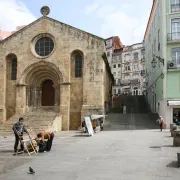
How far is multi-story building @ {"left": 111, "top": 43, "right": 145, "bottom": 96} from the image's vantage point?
221 ft

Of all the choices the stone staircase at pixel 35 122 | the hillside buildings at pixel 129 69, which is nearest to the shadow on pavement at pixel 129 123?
the stone staircase at pixel 35 122

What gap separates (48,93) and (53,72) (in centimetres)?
288

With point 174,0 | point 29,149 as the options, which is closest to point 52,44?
point 174,0

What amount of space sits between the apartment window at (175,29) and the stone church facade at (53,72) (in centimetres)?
645

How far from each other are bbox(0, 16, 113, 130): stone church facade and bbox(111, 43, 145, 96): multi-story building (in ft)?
131

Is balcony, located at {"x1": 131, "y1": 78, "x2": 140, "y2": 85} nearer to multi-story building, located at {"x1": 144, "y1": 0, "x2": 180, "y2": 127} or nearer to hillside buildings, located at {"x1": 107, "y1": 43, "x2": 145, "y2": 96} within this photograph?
hillside buildings, located at {"x1": 107, "y1": 43, "x2": 145, "y2": 96}

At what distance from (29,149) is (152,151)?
516 centimetres

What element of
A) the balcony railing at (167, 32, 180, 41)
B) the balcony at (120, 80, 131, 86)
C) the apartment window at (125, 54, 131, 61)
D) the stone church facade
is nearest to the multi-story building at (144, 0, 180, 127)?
the balcony railing at (167, 32, 180, 41)

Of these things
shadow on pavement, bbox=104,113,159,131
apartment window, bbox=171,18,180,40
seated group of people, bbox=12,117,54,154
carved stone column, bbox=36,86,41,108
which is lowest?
shadow on pavement, bbox=104,113,159,131

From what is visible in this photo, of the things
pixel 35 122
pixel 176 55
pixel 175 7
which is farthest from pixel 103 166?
pixel 175 7

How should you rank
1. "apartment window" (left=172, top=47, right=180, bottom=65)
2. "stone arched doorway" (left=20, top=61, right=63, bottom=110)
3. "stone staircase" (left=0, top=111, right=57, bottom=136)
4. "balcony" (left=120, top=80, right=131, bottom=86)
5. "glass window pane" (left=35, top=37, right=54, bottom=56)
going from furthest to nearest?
"balcony" (left=120, top=80, right=131, bottom=86) → "glass window pane" (left=35, top=37, right=54, bottom=56) → "stone arched doorway" (left=20, top=61, right=63, bottom=110) → "apartment window" (left=172, top=47, right=180, bottom=65) → "stone staircase" (left=0, top=111, right=57, bottom=136)

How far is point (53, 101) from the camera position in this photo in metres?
28.2

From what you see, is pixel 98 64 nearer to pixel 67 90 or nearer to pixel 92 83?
pixel 92 83

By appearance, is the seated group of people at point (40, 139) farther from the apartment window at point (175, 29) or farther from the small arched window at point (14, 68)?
the apartment window at point (175, 29)
